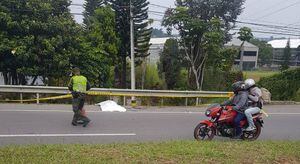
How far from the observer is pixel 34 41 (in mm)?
21109

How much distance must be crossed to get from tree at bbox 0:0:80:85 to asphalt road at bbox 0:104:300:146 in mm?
6376

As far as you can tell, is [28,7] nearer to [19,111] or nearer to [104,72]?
[104,72]

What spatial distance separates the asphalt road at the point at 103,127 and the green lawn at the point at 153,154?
198 cm

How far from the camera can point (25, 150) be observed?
7.12m

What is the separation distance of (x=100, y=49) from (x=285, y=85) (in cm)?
1272

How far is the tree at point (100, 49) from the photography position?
23.7 meters

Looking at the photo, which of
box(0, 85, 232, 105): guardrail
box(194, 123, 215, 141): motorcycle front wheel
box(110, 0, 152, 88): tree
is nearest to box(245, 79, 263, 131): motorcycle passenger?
box(194, 123, 215, 141): motorcycle front wheel

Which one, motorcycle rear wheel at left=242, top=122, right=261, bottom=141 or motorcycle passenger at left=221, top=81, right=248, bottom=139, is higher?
motorcycle passenger at left=221, top=81, right=248, bottom=139

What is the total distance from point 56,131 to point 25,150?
3527 millimetres

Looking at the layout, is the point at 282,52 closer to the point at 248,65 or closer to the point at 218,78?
the point at 248,65

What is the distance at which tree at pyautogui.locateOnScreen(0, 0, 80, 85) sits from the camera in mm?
20469

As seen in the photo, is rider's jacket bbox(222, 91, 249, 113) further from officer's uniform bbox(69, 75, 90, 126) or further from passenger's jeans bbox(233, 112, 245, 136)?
officer's uniform bbox(69, 75, 90, 126)

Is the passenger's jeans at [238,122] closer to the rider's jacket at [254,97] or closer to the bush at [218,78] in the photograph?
the rider's jacket at [254,97]

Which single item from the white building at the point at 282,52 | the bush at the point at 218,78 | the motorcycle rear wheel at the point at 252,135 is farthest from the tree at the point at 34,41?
the white building at the point at 282,52
